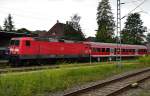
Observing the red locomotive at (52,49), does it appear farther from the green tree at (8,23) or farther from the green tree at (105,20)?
the green tree at (8,23)

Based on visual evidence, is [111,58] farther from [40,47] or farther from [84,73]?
[84,73]

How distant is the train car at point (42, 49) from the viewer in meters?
30.0

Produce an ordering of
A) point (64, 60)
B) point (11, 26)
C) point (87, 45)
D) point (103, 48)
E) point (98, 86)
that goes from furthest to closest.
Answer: point (11, 26)
point (103, 48)
point (87, 45)
point (64, 60)
point (98, 86)

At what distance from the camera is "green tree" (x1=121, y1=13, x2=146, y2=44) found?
98.5 m

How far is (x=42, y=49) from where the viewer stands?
32.7 meters

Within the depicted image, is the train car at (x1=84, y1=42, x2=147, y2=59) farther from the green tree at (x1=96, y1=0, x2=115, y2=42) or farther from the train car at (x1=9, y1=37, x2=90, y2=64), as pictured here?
the green tree at (x1=96, y1=0, x2=115, y2=42)

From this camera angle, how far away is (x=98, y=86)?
14.4m

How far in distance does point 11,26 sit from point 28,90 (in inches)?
3718

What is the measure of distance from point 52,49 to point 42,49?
185 centimetres

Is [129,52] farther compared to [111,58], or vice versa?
[129,52]

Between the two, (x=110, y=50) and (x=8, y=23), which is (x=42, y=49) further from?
(x=8, y=23)

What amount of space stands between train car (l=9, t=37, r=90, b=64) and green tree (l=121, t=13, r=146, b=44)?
60462mm

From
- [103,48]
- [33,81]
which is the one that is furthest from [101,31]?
[33,81]

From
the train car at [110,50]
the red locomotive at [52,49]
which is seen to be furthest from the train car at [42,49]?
the train car at [110,50]
